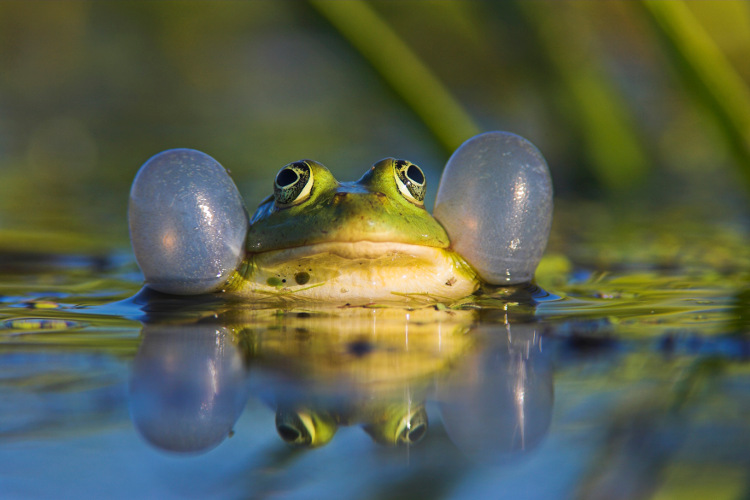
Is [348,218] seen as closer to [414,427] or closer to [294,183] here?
[294,183]

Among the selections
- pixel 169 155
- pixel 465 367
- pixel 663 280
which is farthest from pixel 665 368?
pixel 169 155

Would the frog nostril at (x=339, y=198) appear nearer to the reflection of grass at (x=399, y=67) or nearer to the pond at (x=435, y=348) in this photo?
the pond at (x=435, y=348)

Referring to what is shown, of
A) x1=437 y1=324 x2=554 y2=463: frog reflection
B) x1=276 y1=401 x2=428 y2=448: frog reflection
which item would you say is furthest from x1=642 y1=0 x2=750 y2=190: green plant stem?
x1=276 y1=401 x2=428 y2=448: frog reflection

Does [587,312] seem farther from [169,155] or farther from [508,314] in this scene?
[169,155]

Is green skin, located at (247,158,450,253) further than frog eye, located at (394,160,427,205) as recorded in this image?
No

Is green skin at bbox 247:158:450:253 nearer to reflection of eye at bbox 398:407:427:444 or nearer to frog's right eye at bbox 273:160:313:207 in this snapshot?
frog's right eye at bbox 273:160:313:207

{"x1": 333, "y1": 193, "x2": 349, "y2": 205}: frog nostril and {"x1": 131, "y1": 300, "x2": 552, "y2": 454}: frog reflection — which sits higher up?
{"x1": 333, "y1": 193, "x2": 349, "y2": 205}: frog nostril

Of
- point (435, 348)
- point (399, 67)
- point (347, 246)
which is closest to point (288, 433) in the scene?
point (435, 348)
